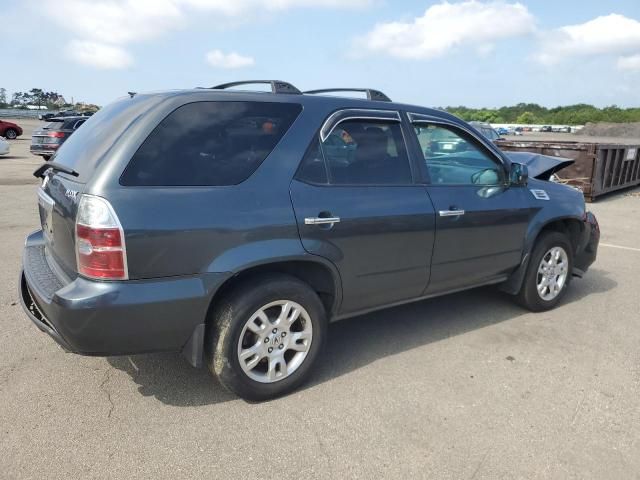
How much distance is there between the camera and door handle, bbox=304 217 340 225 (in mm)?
3145

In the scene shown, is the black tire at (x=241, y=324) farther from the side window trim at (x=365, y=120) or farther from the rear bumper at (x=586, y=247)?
the rear bumper at (x=586, y=247)

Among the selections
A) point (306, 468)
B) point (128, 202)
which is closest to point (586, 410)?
point (306, 468)

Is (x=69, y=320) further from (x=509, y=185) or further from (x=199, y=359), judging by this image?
(x=509, y=185)

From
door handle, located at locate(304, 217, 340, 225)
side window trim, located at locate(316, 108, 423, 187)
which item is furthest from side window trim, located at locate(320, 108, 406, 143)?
door handle, located at locate(304, 217, 340, 225)

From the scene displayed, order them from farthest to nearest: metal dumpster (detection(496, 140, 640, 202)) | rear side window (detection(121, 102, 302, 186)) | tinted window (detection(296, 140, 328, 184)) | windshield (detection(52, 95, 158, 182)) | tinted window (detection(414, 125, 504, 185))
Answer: metal dumpster (detection(496, 140, 640, 202)), tinted window (detection(414, 125, 504, 185)), tinted window (detection(296, 140, 328, 184)), windshield (detection(52, 95, 158, 182)), rear side window (detection(121, 102, 302, 186))

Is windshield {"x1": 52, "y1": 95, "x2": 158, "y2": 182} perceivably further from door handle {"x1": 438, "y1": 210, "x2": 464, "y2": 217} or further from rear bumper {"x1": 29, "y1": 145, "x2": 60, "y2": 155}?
rear bumper {"x1": 29, "y1": 145, "x2": 60, "y2": 155}

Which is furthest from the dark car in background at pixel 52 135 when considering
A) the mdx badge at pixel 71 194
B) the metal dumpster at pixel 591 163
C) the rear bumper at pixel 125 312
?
the rear bumper at pixel 125 312

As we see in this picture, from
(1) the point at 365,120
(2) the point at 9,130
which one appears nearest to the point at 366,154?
(1) the point at 365,120

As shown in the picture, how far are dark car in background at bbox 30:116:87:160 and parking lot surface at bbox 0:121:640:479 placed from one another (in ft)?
44.0

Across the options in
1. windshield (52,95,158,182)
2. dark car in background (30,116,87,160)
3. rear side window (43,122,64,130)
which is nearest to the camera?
windshield (52,95,158,182)

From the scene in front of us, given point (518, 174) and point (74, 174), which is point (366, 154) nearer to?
point (518, 174)

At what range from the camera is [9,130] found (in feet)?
91.5

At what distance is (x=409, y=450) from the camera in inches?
108

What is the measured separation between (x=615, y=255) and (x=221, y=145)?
6.21m
